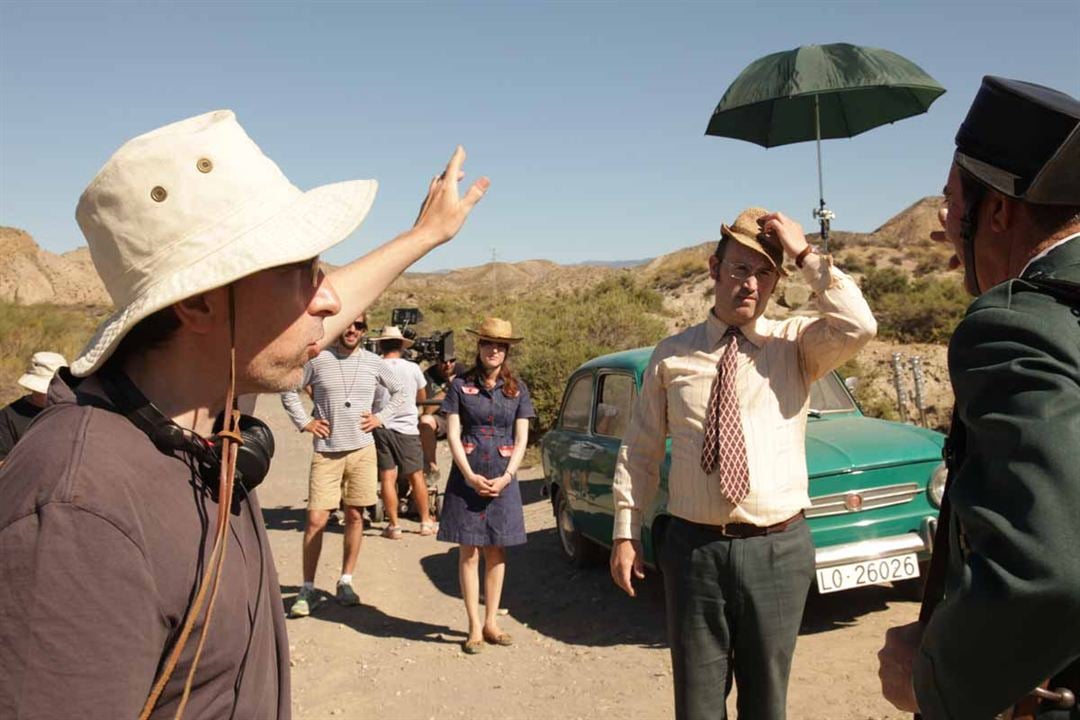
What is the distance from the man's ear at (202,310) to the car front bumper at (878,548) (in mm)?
4613

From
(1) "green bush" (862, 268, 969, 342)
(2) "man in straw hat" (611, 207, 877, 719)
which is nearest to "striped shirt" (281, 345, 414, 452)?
(2) "man in straw hat" (611, 207, 877, 719)

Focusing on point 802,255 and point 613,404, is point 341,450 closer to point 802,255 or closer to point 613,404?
point 613,404

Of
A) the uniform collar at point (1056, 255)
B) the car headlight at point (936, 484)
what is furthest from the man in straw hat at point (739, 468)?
the car headlight at point (936, 484)

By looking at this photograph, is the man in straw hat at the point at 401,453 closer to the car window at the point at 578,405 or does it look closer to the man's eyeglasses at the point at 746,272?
the car window at the point at 578,405

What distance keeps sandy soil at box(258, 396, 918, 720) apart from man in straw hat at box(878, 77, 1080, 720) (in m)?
Answer: 3.67

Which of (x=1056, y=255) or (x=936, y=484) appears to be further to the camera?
(x=936, y=484)

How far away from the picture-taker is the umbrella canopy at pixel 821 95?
550cm

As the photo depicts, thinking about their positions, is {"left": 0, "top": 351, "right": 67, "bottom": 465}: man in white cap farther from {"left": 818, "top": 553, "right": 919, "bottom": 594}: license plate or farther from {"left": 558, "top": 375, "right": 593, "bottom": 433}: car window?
{"left": 818, "top": 553, "right": 919, "bottom": 594}: license plate

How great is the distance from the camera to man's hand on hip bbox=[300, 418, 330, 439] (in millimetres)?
7172

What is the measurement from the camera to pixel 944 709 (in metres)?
1.55

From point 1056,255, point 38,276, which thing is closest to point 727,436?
point 1056,255

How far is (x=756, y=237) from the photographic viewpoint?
3.62 metres

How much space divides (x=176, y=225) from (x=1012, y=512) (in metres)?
1.46

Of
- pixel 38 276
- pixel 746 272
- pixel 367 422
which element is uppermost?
pixel 746 272
